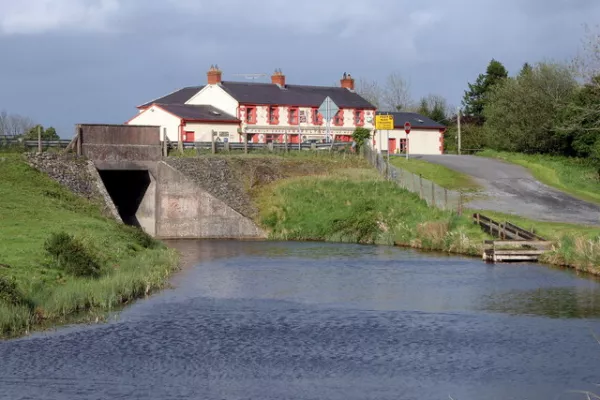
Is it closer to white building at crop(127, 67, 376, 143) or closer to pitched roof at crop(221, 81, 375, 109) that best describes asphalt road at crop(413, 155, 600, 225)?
white building at crop(127, 67, 376, 143)

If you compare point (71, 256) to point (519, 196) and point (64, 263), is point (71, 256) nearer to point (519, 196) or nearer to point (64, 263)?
point (64, 263)

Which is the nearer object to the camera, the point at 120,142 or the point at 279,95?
the point at 120,142

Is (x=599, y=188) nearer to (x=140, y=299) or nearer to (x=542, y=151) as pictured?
(x=542, y=151)

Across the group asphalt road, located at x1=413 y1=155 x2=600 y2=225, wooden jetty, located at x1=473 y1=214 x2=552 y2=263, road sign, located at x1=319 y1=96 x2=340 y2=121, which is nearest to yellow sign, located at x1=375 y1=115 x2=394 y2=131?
road sign, located at x1=319 y1=96 x2=340 y2=121

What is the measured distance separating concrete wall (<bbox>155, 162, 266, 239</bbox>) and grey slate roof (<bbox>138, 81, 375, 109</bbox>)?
976 inches

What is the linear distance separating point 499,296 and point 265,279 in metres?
10.0

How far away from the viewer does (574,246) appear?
40.9m

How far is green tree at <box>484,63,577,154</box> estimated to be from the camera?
83.6 metres

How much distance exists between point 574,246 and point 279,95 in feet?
174

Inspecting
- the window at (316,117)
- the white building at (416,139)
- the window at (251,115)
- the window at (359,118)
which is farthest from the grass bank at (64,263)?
the white building at (416,139)

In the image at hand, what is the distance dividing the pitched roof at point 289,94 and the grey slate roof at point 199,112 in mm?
2026

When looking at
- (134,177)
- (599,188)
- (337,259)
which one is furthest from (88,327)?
(599,188)

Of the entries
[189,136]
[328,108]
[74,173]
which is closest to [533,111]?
[328,108]

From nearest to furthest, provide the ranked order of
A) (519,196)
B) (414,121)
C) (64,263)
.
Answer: (64,263) → (519,196) → (414,121)
